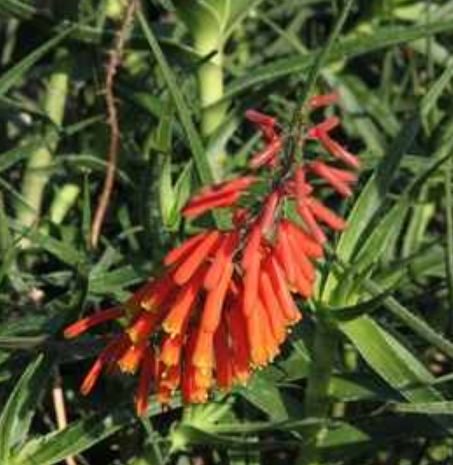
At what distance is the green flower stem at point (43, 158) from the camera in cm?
201

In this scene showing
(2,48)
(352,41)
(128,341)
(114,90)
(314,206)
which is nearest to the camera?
(314,206)

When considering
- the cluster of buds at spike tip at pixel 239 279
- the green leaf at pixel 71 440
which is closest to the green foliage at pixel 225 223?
the green leaf at pixel 71 440

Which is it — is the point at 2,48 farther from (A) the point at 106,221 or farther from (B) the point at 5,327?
(B) the point at 5,327

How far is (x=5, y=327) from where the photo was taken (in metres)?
1.65

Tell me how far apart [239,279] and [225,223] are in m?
0.21

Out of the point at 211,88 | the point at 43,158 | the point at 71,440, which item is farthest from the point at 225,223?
the point at 43,158

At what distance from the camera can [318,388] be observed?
5.13 ft

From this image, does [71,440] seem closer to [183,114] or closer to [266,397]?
[266,397]

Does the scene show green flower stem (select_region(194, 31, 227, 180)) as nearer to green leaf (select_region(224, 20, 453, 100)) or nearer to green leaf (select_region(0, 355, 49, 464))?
green leaf (select_region(224, 20, 453, 100))

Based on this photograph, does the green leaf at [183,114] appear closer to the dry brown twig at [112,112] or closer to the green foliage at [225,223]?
the green foliage at [225,223]

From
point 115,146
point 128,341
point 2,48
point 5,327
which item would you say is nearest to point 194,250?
point 128,341

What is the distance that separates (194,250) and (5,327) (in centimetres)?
53

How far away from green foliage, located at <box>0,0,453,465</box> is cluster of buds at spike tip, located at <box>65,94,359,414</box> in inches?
5.5

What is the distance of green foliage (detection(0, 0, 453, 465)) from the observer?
1.48 m
